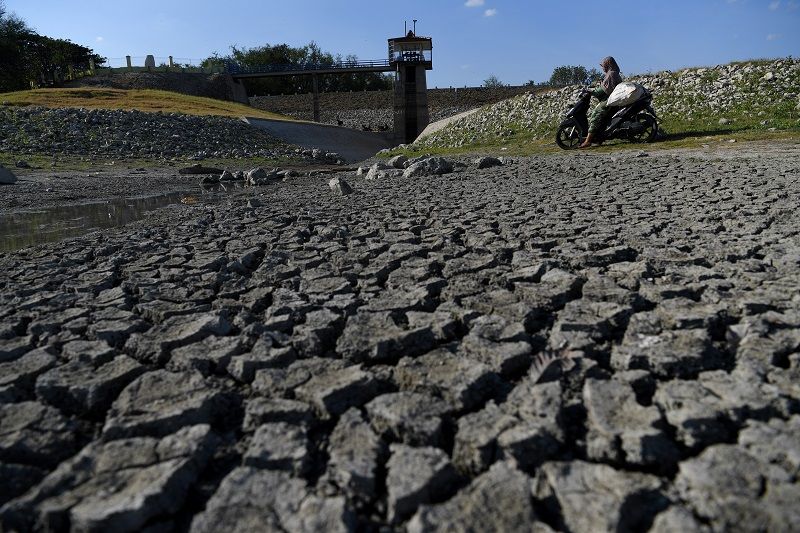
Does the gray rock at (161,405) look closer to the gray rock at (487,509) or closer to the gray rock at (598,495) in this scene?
the gray rock at (487,509)

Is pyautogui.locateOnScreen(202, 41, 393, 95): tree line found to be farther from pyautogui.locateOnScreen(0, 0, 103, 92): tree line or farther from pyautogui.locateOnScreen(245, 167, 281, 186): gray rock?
pyautogui.locateOnScreen(245, 167, 281, 186): gray rock

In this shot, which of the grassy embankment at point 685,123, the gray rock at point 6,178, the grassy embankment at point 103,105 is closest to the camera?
the gray rock at point 6,178

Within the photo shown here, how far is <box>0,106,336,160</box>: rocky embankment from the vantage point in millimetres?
16875

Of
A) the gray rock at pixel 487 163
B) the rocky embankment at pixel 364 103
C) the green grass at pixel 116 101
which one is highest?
the rocky embankment at pixel 364 103

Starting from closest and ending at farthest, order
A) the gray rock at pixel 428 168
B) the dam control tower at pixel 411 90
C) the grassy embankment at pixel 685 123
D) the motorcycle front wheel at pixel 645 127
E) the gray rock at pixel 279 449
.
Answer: the gray rock at pixel 279 449 < the gray rock at pixel 428 168 < the grassy embankment at pixel 685 123 < the motorcycle front wheel at pixel 645 127 < the dam control tower at pixel 411 90

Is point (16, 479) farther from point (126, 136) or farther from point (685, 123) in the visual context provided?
point (126, 136)

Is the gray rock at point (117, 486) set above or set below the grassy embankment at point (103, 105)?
below

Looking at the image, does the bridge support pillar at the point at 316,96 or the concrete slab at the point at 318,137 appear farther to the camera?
the bridge support pillar at the point at 316,96

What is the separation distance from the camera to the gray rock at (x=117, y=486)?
53.9 inches

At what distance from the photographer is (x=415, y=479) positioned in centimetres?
143

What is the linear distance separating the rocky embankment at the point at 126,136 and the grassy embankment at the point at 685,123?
22.6 feet

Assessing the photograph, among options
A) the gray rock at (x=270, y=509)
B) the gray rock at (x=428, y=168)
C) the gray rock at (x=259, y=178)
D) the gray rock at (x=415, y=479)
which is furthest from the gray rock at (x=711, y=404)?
the gray rock at (x=259, y=178)

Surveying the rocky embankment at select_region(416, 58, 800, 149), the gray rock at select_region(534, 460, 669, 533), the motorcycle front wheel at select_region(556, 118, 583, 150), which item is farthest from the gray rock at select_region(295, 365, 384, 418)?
the rocky embankment at select_region(416, 58, 800, 149)

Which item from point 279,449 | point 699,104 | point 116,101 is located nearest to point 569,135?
point 699,104
